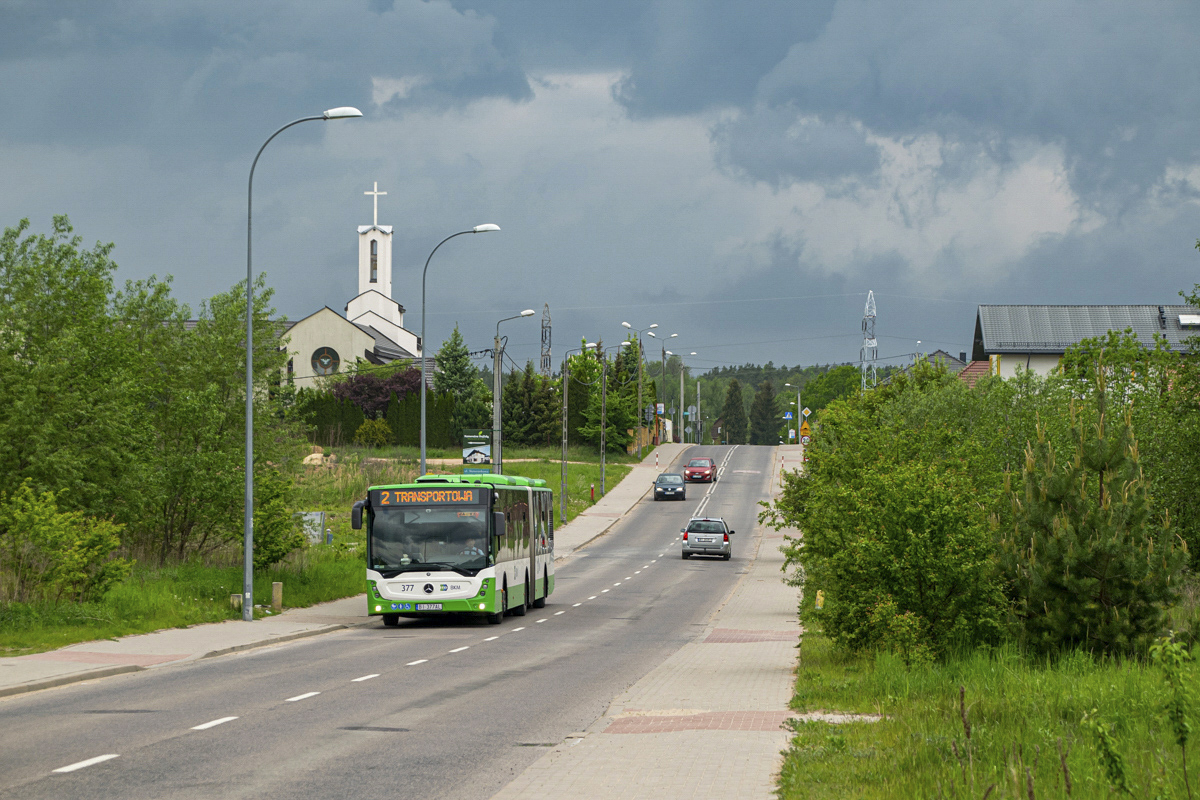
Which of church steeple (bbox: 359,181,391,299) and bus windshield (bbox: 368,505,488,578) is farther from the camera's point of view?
church steeple (bbox: 359,181,391,299)

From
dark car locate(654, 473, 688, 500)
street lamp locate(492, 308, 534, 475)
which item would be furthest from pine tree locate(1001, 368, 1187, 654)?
dark car locate(654, 473, 688, 500)

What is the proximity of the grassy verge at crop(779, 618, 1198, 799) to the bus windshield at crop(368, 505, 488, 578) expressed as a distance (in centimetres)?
1101

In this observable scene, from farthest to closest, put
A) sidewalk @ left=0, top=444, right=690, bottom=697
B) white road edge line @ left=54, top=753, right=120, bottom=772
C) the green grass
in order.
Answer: the green grass
sidewalk @ left=0, top=444, right=690, bottom=697
white road edge line @ left=54, top=753, right=120, bottom=772

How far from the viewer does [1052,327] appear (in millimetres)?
78062

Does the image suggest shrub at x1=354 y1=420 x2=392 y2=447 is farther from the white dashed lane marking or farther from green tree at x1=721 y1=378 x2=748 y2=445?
green tree at x1=721 y1=378 x2=748 y2=445

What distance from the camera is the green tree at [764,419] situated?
603 feet

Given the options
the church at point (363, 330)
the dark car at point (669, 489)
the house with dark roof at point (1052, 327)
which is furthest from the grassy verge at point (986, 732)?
the church at point (363, 330)

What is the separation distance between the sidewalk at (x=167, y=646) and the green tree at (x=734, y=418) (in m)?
159

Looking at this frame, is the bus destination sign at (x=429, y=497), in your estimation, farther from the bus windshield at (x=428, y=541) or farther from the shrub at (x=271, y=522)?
the shrub at (x=271, y=522)

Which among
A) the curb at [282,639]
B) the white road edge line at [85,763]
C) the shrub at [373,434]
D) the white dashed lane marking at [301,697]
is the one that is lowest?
the curb at [282,639]

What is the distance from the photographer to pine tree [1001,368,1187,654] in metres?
13.1

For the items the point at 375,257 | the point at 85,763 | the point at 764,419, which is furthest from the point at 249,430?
the point at 764,419

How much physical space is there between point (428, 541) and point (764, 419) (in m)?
164

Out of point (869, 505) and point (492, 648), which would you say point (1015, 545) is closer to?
point (869, 505)
